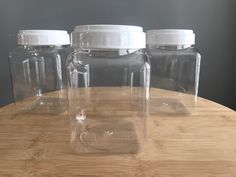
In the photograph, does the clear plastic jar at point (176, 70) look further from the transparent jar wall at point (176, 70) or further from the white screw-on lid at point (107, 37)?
the white screw-on lid at point (107, 37)

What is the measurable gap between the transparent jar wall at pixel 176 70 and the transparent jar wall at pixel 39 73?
0.30 m

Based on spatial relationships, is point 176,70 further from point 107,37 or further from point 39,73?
point 107,37

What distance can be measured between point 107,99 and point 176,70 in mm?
315

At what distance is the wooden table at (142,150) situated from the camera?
44 cm

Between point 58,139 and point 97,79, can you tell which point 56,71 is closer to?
point 97,79

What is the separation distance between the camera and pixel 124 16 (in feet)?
4.25

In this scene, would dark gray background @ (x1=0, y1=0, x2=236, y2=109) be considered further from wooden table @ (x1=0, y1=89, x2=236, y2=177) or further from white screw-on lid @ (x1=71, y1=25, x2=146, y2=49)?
white screw-on lid @ (x1=71, y1=25, x2=146, y2=49)

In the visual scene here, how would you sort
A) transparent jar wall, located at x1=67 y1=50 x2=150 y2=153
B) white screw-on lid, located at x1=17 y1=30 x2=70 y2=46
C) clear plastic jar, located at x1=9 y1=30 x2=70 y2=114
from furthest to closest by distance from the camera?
clear plastic jar, located at x1=9 y1=30 x2=70 y2=114 → white screw-on lid, located at x1=17 y1=30 x2=70 y2=46 → transparent jar wall, located at x1=67 y1=50 x2=150 y2=153

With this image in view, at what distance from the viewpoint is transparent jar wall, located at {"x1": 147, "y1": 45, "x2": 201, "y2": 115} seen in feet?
3.16

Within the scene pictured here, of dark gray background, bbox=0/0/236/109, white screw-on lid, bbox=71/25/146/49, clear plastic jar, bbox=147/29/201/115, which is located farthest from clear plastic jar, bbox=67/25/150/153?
dark gray background, bbox=0/0/236/109

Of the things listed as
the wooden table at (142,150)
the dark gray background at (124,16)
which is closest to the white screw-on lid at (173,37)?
the wooden table at (142,150)

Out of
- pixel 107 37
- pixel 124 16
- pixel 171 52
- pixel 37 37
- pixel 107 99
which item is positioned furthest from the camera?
pixel 124 16

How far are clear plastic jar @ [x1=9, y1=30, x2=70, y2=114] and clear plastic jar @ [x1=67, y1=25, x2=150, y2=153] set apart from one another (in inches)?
3.2

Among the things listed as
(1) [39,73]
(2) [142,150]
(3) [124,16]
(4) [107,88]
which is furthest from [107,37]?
(3) [124,16]
